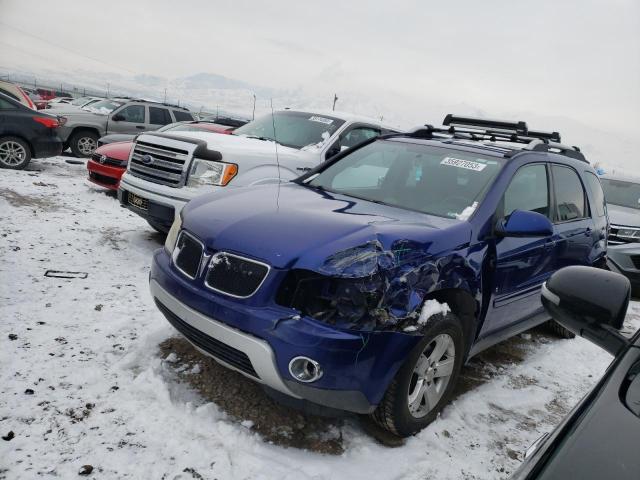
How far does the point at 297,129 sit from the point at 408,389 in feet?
14.6

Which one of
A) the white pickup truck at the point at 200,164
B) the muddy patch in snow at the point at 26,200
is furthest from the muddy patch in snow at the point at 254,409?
the muddy patch in snow at the point at 26,200

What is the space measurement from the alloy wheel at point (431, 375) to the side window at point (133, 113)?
11.5m

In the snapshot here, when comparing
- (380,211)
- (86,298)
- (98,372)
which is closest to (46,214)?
(86,298)

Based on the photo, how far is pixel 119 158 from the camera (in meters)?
7.06

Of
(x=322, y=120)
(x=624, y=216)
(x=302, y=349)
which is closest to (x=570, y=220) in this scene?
(x=302, y=349)

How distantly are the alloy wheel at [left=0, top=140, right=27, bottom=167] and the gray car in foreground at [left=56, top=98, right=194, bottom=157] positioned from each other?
2.72m

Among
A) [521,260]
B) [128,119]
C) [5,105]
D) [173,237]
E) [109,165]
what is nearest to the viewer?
[173,237]

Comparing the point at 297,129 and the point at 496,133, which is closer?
the point at 496,133

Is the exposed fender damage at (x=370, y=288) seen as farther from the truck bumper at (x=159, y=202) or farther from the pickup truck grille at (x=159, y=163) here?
the pickup truck grille at (x=159, y=163)

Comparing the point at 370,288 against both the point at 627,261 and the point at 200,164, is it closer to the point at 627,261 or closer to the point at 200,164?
the point at 200,164

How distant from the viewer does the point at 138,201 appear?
5086 mm

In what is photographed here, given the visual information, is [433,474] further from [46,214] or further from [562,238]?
[46,214]

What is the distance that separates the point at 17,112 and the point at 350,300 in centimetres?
893

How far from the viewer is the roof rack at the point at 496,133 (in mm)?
3930
